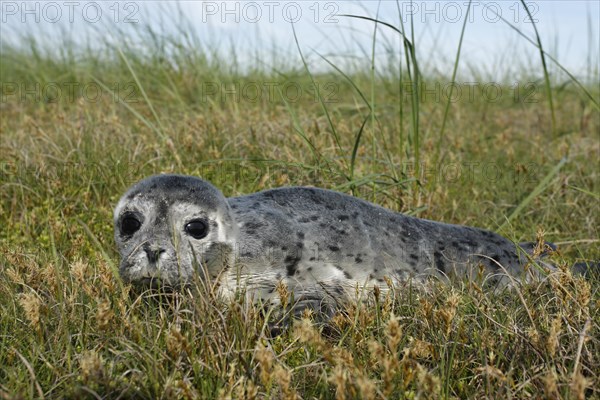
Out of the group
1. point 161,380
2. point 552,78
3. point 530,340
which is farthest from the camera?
point 552,78

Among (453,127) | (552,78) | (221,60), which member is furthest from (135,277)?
(552,78)

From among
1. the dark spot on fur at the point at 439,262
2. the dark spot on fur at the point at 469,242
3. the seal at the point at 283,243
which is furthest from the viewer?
the dark spot on fur at the point at 469,242

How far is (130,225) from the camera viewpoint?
3240 millimetres

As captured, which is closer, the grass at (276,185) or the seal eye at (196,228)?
the grass at (276,185)

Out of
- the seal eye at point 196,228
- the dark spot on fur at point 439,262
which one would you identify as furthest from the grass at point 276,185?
the seal eye at point 196,228

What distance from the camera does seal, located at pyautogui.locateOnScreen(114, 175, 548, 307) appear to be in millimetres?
3109

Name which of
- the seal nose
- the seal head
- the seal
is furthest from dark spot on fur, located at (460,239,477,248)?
the seal nose

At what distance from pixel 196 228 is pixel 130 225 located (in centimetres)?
29

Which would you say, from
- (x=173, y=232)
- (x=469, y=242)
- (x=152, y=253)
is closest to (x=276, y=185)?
(x=469, y=242)

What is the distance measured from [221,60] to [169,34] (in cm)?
72

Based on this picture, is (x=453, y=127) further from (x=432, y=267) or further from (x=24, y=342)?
(x=24, y=342)

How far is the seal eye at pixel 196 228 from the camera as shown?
317 cm

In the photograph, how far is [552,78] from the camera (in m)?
11.9

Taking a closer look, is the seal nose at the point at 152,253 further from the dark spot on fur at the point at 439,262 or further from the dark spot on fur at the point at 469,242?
the dark spot on fur at the point at 469,242
